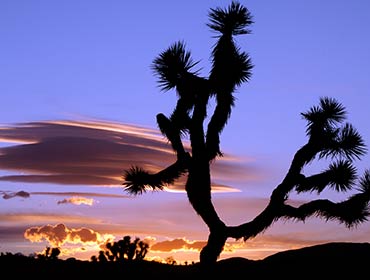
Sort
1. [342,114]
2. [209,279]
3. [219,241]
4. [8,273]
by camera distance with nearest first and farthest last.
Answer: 1. [8,273]
2. [209,279]
3. [219,241]
4. [342,114]

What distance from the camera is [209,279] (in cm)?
1380

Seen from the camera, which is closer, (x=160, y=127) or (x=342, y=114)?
(x=160, y=127)

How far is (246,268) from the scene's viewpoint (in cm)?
1400

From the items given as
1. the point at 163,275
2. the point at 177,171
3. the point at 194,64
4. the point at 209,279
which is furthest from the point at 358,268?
the point at 194,64

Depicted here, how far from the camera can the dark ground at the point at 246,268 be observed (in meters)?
13.0

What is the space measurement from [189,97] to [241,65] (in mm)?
1522

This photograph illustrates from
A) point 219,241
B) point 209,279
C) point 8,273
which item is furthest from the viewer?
point 219,241

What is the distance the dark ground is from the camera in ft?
42.5

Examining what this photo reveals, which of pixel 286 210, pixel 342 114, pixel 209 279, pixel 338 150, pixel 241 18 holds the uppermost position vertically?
pixel 241 18

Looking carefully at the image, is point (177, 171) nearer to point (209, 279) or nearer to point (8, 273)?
point (209, 279)

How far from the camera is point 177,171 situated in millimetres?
16203

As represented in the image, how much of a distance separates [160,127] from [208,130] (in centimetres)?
119

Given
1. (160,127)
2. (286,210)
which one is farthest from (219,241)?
(160,127)

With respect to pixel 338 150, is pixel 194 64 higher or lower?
higher
